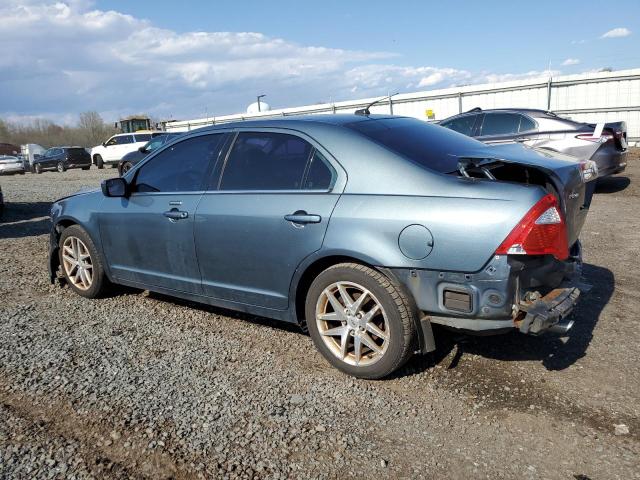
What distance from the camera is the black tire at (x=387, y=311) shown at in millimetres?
3127

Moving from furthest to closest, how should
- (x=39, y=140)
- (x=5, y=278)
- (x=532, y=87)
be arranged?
(x=39, y=140) → (x=532, y=87) → (x=5, y=278)

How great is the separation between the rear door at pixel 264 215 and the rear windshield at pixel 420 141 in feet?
1.29

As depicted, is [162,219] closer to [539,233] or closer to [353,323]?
[353,323]

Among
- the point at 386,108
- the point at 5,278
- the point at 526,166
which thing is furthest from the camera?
the point at 386,108

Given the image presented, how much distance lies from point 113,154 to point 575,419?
91.1ft

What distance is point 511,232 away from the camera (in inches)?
111

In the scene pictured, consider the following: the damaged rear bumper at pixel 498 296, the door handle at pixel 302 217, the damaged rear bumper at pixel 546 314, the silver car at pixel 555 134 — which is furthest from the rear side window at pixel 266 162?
the silver car at pixel 555 134

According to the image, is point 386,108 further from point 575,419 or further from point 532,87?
point 575,419

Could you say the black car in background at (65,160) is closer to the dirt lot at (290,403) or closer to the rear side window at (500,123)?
the rear side window at (500,123)

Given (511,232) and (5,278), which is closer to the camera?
(511,232)

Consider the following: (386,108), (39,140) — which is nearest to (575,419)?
(386,108)

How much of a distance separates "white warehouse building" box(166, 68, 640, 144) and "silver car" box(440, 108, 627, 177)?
777 cm

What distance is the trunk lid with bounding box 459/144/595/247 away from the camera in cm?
311

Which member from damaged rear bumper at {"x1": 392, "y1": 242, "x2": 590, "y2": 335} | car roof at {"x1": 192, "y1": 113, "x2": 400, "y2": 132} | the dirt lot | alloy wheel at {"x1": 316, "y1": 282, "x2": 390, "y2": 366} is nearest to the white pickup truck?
the dirt lot
